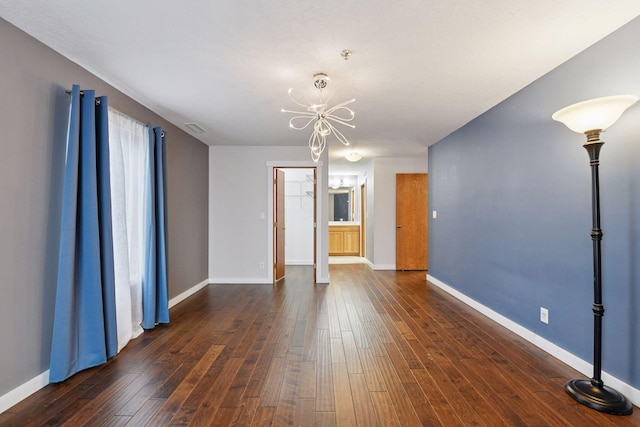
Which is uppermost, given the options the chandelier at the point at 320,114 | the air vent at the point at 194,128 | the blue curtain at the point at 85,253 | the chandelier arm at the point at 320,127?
the air vent at the point at 194,128

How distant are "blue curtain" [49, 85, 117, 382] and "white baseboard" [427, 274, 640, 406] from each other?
3.64 meters

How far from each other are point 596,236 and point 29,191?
3711mm

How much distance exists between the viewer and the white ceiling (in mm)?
1881

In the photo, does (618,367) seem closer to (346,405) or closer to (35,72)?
(346,405)

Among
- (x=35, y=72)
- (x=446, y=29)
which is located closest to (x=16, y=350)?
(x=35, y=72)

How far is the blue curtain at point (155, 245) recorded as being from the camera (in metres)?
3.35

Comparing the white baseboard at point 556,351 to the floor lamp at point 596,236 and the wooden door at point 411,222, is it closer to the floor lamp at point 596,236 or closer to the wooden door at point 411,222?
the floor lamp at point 596,236

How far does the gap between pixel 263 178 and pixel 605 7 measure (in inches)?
181

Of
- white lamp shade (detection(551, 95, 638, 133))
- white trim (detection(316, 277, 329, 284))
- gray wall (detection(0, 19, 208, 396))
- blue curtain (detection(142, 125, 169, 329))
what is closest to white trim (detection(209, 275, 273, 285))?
white trim (detection(316, 277, 329, 284))

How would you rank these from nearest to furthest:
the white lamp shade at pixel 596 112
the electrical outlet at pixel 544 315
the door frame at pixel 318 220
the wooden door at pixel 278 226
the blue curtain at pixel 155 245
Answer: the white lamp shade at pixel 596 112 < the electrical outlet at pixel 544 315 < the blue curtain at pixel 155 245 < the door frame at pixel 318 220 < the wooden door at pixel 278 226

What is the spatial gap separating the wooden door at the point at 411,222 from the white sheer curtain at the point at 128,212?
16.7 ft

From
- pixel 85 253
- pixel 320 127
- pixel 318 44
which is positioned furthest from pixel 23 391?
pixel 320 127

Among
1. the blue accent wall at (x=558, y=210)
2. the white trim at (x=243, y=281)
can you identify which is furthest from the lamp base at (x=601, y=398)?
the white trim at (x=243, y=281)

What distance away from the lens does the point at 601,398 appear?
6.48 feet
